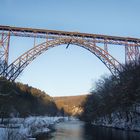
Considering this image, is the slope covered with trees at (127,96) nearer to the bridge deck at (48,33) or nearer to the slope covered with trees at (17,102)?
the bridge deck at (48,33)

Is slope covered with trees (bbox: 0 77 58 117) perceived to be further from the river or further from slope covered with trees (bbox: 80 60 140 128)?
slope covered with trees (bbox: 80 60 140 128)

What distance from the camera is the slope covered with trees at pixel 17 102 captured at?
31219 mm

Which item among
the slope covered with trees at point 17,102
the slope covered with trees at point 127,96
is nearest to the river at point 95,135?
the slope covered with trees at point 127,96

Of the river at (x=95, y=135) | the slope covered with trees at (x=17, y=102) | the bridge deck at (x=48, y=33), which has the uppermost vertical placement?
the bridge deck at (x=48, y=33)

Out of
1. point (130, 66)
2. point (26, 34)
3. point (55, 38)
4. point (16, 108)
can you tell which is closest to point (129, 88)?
point (130, 66)

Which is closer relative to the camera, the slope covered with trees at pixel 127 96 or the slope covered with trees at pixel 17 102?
the slope covered with trees at pixel 17 102

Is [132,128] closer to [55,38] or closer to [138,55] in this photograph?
[138,55]

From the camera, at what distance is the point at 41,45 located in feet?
115

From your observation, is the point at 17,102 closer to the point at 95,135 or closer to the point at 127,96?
the point at 127,96

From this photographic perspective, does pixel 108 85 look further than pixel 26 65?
Yes

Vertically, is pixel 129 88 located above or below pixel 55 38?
below

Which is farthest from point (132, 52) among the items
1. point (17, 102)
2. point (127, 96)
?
point (17, 102)

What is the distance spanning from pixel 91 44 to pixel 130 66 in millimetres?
6803

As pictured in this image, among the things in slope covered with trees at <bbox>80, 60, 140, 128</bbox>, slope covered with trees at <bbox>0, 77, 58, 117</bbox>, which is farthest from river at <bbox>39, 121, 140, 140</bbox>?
slope covered with trees at <bbox>0, 77, 58, 117</bbox>
